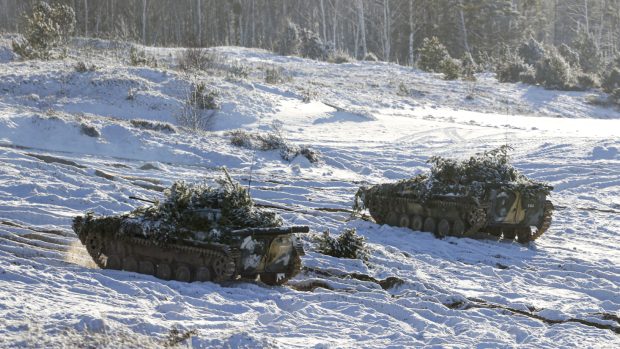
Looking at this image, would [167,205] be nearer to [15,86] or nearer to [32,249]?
[32,249]

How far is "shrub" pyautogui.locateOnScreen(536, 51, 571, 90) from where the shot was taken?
1410 inches

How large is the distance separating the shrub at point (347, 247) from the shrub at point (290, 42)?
31.4 metres

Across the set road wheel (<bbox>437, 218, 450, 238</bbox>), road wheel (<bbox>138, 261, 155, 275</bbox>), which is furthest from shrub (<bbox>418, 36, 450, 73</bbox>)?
road wheel (<bbox>138, 261, 155, 275</bbox>)

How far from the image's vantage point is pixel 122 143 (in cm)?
2020

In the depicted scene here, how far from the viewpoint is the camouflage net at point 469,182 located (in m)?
14.9

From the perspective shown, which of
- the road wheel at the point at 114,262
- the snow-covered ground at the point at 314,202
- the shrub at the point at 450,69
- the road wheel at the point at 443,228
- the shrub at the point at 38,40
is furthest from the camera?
the shrub at the point at 450,69

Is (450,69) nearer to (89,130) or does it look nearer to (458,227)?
(89,130)

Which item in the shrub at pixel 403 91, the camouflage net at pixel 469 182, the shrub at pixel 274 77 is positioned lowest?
the camouflage net at pixel 469 182

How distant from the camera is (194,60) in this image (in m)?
29.7

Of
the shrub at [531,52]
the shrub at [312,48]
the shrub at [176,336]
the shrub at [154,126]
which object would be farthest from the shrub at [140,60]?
the shrub at [176,336]

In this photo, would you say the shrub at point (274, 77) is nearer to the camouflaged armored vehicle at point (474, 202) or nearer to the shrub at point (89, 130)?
the shrub at point (89, 130)

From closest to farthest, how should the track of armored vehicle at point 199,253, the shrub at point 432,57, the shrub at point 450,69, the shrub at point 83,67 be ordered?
the track of armored vehicle at point 199,253 → the shrub at point 83,67 → the shrub at point 450,69 → the shrub at point 432,57

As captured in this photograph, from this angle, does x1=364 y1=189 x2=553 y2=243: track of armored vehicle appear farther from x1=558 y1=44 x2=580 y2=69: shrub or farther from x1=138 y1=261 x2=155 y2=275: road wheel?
x1=558 y1=44 x2=580 y2=69: shrub

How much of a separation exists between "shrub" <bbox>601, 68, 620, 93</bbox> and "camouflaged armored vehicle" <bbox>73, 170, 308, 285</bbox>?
27627mm
